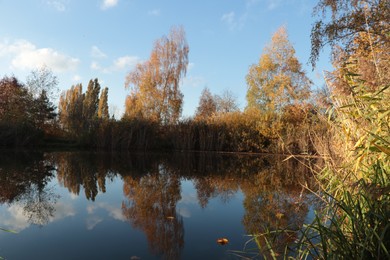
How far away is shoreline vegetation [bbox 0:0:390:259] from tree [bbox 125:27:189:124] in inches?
3.1

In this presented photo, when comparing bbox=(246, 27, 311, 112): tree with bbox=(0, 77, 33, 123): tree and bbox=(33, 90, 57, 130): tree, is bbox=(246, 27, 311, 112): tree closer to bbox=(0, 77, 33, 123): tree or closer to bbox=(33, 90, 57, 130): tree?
bbox=(33, 90, 57, 130): tree

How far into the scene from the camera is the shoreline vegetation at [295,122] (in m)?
1.57

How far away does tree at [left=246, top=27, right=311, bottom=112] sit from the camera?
20.7 m

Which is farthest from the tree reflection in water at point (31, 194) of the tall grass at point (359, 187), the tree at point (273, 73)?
the tree at point (273, 73)

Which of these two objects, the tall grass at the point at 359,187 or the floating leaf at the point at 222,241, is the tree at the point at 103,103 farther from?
the tall grass at the point at 359,187

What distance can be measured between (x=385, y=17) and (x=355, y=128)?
8.07 m

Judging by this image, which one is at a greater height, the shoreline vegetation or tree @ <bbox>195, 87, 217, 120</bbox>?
tree @ <bbox>195, 87, 217, 120</bbox>

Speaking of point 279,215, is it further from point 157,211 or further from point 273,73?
point 273,73

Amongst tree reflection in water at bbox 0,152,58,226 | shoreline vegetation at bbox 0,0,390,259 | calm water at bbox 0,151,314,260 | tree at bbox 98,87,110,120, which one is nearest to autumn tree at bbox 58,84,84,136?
shoreline vegetation at bbox 0,0,390,259

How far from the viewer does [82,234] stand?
2904mm

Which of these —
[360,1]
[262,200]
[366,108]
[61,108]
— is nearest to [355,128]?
[366,108]

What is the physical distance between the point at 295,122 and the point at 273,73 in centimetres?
797

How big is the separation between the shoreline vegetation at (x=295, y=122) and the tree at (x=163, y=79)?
0.08 metres

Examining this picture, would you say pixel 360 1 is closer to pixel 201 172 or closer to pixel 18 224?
pixel 201 172
